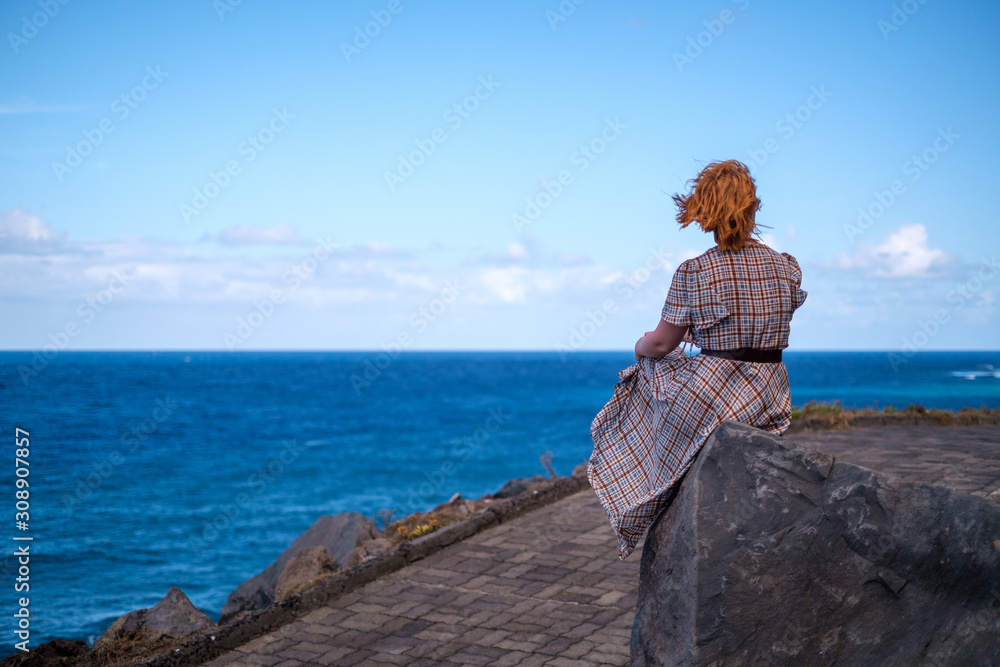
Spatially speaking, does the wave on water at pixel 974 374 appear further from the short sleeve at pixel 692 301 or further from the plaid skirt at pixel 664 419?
the short sleeve at pixel 692 301

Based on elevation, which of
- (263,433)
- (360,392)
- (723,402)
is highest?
(360,392)

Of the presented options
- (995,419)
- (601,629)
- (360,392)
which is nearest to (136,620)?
(601,629)

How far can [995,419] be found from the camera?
12.8m

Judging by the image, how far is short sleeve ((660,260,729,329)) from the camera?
3.67m

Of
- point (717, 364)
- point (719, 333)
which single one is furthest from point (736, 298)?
point (717, 364)

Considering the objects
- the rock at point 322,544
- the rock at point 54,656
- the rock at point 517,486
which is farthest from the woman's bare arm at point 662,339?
the rock at point 517,486

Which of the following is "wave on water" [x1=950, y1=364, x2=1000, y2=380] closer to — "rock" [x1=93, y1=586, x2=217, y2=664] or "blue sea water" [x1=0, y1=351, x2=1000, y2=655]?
"blue sea water" [x1=0, y1=351, x2=1000, y2=655]

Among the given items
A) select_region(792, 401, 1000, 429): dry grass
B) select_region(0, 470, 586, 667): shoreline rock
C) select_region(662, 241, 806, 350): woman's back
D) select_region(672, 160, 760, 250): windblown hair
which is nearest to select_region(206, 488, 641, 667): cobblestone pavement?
select_region(0, 470, 586, 667): shoreline rock

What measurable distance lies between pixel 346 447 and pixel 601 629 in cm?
3785

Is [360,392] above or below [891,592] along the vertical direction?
above

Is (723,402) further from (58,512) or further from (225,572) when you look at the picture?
(58,512)

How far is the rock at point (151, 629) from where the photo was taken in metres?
5.73

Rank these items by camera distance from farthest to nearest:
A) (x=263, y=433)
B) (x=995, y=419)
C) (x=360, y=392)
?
(x=360, y=392) < (x=263, y=433) < (x=995, y=419)

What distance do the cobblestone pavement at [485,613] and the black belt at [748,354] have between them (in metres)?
2.15
